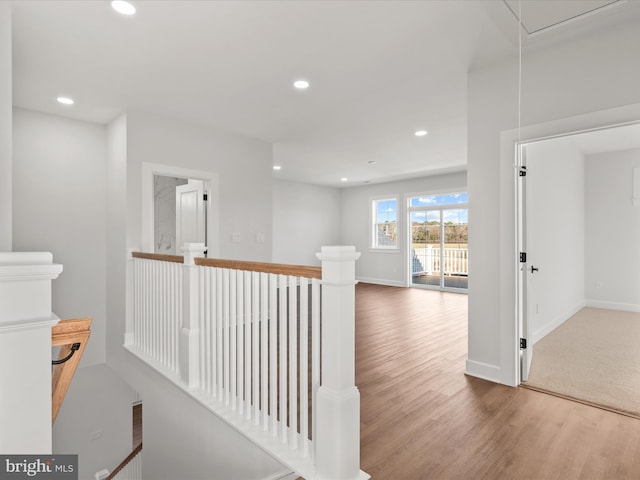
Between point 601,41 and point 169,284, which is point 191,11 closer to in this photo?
point 169,284

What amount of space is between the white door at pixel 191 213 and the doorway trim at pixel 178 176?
134 mm

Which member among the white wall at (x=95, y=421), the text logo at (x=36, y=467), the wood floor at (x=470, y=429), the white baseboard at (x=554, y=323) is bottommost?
the white wall at (x=95, y=421)

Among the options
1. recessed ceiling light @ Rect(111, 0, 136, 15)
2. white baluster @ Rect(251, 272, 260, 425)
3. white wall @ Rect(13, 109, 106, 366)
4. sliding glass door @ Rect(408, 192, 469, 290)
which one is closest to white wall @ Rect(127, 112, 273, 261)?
white wall @ Rect(13, 109, 106, 366)

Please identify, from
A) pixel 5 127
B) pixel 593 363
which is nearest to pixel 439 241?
pixel 593 363

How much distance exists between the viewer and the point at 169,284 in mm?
2955

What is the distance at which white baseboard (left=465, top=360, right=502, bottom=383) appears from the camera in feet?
9.41

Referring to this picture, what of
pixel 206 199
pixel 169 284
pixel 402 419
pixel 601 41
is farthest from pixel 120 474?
pixel 601 41

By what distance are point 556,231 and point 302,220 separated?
5666 millimetres

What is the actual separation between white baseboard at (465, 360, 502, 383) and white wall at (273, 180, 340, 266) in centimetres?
577

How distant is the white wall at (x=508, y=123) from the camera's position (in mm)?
2320

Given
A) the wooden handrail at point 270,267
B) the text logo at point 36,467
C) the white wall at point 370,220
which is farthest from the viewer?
the white wall at point 370,220

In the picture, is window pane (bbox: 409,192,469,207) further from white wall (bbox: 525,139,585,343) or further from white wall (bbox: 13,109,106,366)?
white wall (bbox: 13,109,106,366)

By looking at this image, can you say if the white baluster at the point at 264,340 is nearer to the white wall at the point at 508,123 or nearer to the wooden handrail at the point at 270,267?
the wooden handrail at the point at 270,267

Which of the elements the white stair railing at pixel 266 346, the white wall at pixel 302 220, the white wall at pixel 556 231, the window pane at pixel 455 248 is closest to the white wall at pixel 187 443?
the white stair railing at pixel 266 346
